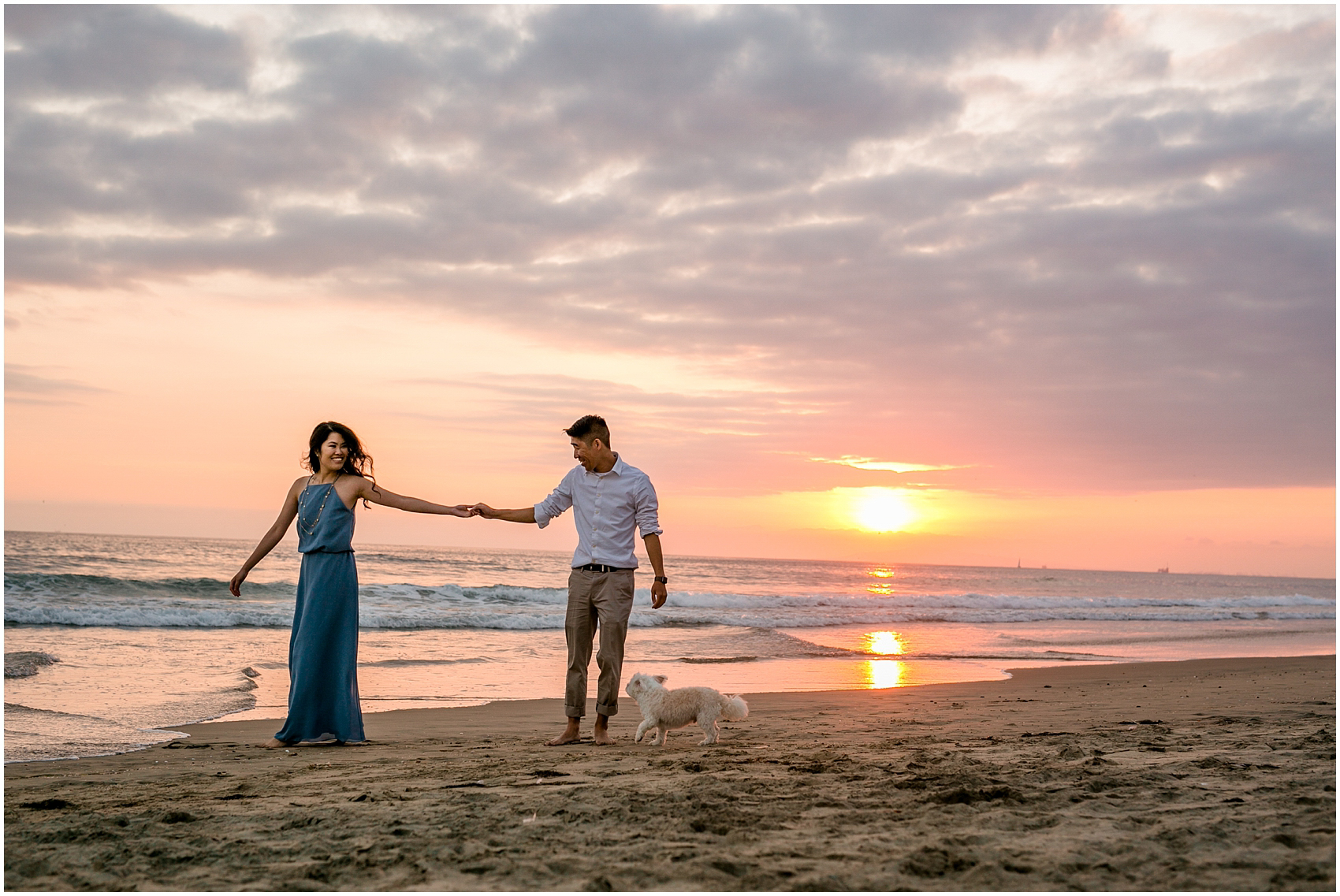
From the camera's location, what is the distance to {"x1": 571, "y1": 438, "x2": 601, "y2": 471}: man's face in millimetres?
5961

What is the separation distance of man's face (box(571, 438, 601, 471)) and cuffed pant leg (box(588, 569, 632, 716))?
757mm

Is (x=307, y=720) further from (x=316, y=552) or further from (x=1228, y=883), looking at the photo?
(x=1228, y=883)

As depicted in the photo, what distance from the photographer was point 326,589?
6070 millimetres

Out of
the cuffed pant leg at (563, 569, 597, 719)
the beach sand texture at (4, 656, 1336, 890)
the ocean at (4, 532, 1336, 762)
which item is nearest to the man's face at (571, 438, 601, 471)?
the cuffed pant leg at (563, 569, 597, 719)

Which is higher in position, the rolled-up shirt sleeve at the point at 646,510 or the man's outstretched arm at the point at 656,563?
the rolled-up shirt sleeve at the point at 646,510

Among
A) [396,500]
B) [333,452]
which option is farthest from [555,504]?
[333,452]

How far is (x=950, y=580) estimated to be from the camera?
7019cm

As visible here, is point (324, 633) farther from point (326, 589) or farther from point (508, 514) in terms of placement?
point (508, 514)

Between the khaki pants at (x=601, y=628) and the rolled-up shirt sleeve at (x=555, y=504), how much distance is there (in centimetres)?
43

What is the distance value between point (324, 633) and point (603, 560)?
1.91 m

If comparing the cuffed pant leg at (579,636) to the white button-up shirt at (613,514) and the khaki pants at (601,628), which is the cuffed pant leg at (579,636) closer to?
the khaki pants at (601,628)

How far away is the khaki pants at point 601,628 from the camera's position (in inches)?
235

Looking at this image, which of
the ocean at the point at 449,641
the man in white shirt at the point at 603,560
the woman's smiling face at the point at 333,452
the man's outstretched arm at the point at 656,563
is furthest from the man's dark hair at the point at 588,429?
the ocean at the point at 449,641

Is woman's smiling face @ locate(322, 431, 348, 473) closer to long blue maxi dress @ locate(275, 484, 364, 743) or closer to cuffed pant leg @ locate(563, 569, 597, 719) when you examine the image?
long blue maxi dress @ locate(275, 484, 364, 743)
